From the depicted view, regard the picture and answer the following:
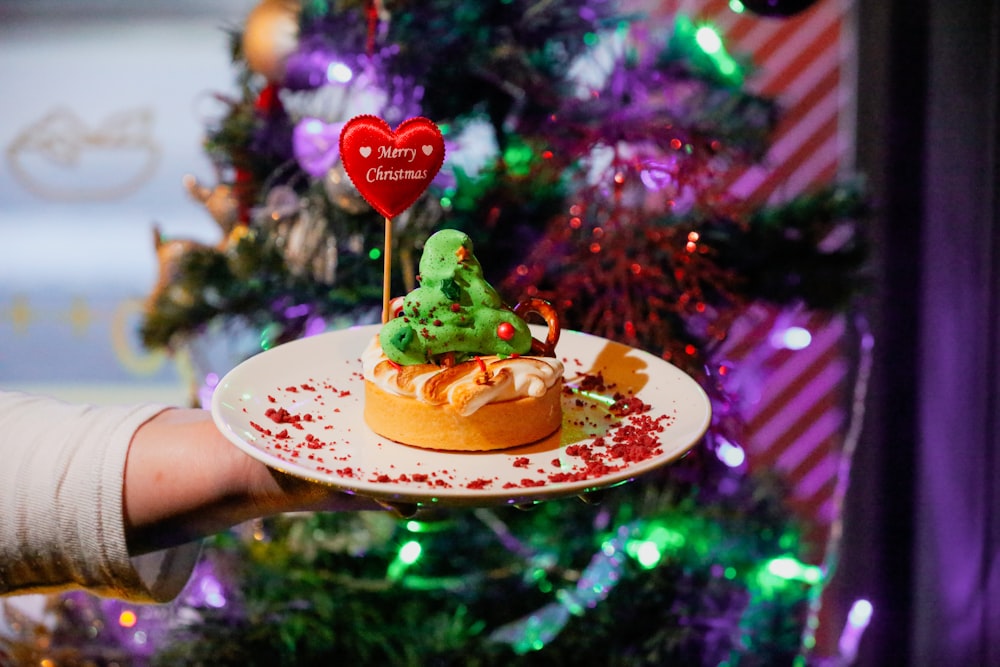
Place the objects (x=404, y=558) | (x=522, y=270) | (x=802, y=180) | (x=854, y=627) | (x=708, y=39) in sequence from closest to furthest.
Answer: (x=522, y=270)
(x=708, y=39)
(x=404, y=558)
(x=854, y=627)
(x=802, y=180)

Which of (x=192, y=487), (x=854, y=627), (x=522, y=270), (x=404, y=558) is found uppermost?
(x=522, y=270)

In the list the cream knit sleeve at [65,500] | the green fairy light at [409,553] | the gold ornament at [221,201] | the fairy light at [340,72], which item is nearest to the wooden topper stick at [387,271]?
the cream knit sleeve at [65,500]

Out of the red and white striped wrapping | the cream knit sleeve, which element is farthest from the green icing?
the red and white striped wrapping

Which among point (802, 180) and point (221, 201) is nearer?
point (221, 201)

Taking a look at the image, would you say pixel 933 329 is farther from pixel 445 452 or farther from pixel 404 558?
pixel 445 452

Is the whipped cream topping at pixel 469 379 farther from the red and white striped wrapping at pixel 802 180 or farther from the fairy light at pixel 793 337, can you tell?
the red and white striped wrapping at pixel 802 180

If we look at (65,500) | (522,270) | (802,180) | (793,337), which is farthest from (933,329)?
(65,500)

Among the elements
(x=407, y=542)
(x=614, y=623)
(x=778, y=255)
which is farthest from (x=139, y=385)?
(x=778, y=255)

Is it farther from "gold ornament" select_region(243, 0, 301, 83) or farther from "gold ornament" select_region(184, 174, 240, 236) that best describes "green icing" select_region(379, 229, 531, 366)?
"gold ornament" select_region(184, 174, 240, 236)
